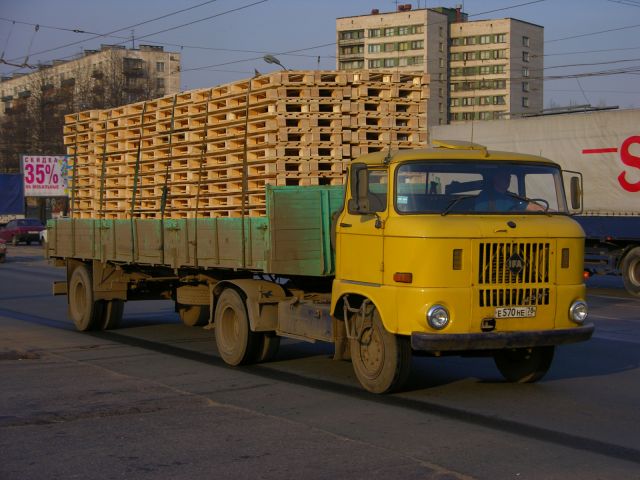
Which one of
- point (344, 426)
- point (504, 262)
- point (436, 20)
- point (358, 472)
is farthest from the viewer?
point (436, 20)

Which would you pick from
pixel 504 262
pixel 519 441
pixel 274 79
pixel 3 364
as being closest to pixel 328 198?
pixel 274 79

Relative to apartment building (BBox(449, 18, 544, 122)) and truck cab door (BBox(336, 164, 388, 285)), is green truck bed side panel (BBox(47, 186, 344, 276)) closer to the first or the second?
truck cab door (BBox(336, 164, 388, 285))

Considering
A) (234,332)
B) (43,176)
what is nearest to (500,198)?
(234,332)

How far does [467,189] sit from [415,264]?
3.49 feet

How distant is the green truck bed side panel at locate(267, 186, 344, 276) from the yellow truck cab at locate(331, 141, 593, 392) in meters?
0.60

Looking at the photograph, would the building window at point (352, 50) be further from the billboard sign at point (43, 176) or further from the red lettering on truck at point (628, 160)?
the red lettering on truck at point (628, 160)

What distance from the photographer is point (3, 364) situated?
11.8 meters

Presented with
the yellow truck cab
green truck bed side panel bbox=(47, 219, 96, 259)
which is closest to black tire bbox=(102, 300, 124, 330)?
green truck bed side panel bbox=(47, 219, 96, 259)

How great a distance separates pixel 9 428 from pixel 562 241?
5454mm

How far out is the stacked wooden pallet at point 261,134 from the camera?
10734mm

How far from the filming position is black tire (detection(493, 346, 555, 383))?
9.78 m

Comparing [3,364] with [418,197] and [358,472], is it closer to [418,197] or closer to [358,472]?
[418,197]

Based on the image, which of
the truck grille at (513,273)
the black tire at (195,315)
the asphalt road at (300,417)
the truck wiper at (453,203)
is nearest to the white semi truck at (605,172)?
the asphalt road at (300,417)

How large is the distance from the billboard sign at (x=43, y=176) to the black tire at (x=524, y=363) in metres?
55.3
